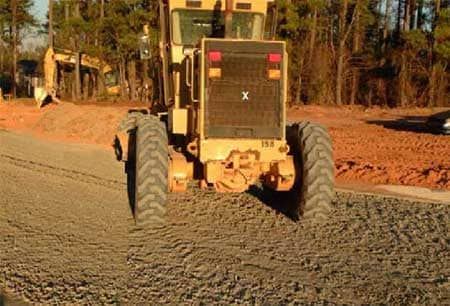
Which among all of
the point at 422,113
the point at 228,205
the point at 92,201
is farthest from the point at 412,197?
the point at 422,113

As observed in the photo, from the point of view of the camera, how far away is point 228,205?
9.00m

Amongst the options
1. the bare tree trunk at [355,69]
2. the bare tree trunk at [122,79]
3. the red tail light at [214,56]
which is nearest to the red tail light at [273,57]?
the red tail light at [214,56]

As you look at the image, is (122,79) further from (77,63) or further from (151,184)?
(151,184)

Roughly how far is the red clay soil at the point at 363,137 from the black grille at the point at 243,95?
166 inches

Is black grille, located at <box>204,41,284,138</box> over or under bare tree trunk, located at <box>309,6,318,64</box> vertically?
under

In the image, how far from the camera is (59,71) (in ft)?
112

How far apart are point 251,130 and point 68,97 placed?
35656mm

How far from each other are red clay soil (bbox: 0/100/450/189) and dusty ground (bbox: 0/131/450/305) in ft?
7.65

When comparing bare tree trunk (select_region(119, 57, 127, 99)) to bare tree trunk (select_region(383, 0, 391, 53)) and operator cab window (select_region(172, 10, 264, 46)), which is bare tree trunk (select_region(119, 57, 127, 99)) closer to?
bare tree trunk (select_region(383, 0, 391, 53))

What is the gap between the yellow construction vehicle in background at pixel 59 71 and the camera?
1193 inches

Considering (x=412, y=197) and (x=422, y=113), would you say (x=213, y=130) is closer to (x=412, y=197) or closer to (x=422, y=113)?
(x=412, y=197)

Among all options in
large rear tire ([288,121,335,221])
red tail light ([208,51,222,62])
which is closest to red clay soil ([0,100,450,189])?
large rear tire ([288,121,335,221])

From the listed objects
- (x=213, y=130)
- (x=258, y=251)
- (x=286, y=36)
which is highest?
(x=286, y=36)

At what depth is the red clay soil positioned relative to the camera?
12.0 meters
